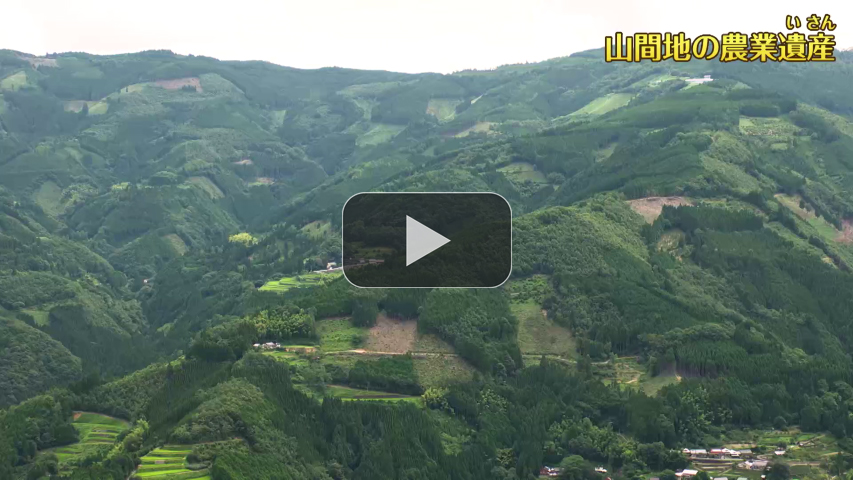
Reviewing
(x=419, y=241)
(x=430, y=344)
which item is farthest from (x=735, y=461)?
(x=419, y=241)

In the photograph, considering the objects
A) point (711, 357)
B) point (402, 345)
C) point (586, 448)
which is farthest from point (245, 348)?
point (711, 357)

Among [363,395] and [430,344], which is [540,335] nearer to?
[430,344]

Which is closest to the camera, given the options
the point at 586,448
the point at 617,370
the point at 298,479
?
the point at 298,479

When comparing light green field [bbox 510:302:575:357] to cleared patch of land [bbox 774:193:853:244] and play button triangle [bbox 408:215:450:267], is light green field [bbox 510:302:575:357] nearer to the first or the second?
cleared patch of land [bbox 774:193:853:244]

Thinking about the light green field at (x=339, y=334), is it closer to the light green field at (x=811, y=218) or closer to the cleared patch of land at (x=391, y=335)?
the cleared patch of land at (x=391, y=335)

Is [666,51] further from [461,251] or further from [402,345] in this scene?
[402,345]

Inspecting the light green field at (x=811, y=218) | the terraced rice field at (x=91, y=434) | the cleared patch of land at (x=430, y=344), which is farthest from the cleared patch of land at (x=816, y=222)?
the terraced rice field at (x=91, y=434)
